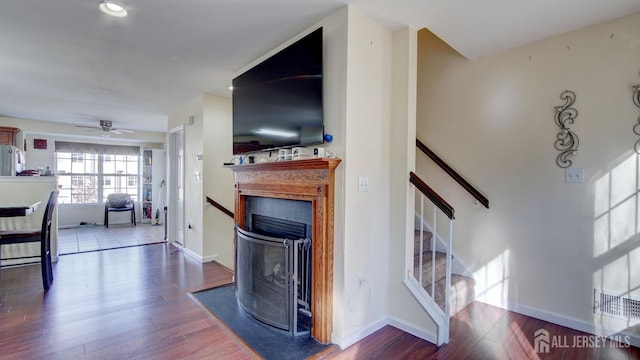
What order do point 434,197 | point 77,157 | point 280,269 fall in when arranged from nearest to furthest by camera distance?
point 434,197
point 280,269
point 77,157

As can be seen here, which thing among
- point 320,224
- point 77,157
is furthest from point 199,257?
point 77,157

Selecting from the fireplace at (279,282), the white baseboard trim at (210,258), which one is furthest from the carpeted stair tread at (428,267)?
the white baseboard trim at (210,258)

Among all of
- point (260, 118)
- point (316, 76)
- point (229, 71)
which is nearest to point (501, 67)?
point (316, 76)

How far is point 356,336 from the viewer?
2.18 metres

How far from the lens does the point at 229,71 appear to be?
132 inches

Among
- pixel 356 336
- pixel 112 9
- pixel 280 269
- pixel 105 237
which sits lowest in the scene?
pixel 105 237

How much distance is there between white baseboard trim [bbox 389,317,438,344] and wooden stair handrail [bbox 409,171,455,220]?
2.91ft

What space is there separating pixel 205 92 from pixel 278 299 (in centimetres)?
313

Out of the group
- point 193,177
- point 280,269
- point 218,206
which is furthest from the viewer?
point 193,177

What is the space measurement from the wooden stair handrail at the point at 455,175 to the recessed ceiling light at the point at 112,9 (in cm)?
289

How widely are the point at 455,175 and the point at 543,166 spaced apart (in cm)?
72

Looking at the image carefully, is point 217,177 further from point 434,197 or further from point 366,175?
point 434,197

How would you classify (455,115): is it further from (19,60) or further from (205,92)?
(19,60)

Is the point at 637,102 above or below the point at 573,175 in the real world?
above
